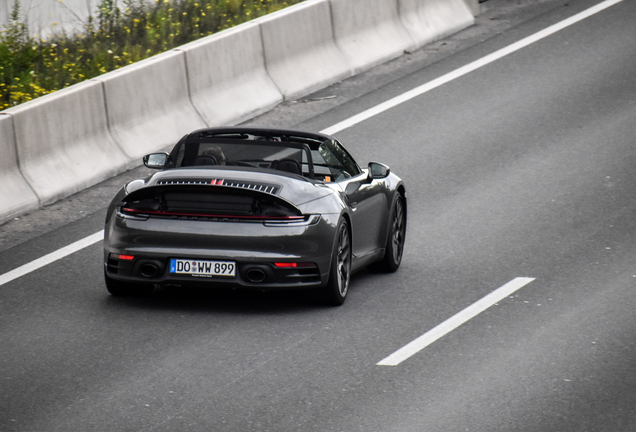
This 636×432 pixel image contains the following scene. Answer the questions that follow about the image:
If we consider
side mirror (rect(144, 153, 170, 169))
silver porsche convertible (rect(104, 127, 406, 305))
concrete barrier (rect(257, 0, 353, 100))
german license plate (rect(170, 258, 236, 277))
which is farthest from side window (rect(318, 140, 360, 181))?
concrete barrier (rect(257, 0, 353, 100))

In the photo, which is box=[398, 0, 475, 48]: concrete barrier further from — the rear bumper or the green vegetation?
the rear bumper

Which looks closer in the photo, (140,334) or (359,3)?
(140,334)

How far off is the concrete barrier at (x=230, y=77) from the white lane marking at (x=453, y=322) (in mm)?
6587

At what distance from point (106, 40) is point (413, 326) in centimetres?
995

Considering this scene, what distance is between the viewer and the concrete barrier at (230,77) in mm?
15242

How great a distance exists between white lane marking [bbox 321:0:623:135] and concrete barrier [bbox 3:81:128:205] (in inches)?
117

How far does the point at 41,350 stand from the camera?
784 cm

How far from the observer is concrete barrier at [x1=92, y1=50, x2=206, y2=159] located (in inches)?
541

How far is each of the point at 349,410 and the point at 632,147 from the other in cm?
912

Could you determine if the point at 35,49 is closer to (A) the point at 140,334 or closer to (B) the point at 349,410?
(A) the point at 140,334

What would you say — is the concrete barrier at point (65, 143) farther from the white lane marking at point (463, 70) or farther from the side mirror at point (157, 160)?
the side mirror at point (157, 160)

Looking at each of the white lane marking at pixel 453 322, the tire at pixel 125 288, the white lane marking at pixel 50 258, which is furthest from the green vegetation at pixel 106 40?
the white lane marking at pixel 453 322

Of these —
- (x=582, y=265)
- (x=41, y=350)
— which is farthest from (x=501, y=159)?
(x=41, y=350)

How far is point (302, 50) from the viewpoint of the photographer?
56.4 feet
